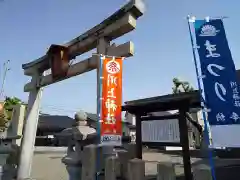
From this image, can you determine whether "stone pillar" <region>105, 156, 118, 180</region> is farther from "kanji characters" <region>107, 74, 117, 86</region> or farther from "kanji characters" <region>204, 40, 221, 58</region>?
"kanji characters" <region>204, 40, 221, 58</region>

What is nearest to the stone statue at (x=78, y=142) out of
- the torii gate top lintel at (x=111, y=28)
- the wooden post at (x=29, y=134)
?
the torii gate top lintel at (x=111, y=28)

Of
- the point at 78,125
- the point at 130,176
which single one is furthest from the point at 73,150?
the point at 130,176

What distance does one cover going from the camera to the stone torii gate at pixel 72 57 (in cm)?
570

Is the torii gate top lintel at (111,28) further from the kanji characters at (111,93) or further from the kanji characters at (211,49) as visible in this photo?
the kanji characters at (211,49)

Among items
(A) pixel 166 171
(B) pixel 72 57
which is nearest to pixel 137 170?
(A) pixel 166 171

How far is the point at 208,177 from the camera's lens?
295 cm

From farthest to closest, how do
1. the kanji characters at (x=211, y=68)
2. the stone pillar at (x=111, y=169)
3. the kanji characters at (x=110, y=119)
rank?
the kanji characters at (x=110, y=119) < the stone pillar at (x=111, y=169) < the kanji characters at (x=211, y=68)

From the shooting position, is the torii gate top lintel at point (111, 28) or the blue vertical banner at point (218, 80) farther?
the torii gate top lintel at point (111, 28)

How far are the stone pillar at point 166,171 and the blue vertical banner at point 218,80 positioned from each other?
949mm

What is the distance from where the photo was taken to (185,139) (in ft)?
19.3

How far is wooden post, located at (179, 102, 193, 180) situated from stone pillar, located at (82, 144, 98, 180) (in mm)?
2576

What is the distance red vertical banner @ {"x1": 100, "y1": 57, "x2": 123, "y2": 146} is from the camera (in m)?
4.80

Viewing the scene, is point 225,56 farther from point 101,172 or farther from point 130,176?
point 101,172

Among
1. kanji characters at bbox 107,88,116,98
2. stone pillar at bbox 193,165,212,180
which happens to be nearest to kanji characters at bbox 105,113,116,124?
kanji characters at bbox 107,88,116,98
